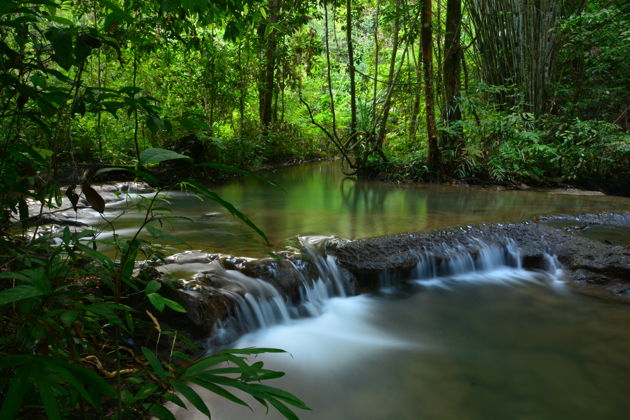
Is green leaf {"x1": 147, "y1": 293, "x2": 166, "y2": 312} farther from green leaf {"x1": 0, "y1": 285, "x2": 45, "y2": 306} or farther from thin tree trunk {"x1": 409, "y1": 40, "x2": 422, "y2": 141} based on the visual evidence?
thin tree trunk {"x1": 409, "y1": 40, "x2": 422, "y2": 141}

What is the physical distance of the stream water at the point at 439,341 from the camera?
2.33 meters

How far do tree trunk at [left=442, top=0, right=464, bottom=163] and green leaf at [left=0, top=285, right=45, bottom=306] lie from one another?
26.3 ft

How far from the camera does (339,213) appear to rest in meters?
5.74

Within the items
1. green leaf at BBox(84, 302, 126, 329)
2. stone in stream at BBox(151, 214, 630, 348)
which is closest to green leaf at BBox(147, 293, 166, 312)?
green leaf at BBox(84, 302, 126, 329)

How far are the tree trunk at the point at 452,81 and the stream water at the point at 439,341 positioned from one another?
3411mm

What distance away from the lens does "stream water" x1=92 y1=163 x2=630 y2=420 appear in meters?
2.33

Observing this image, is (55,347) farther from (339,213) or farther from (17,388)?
(339,213)

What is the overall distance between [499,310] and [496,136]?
5.54 m

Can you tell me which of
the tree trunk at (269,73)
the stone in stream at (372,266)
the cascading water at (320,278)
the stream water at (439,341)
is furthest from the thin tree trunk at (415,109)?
the cascading water at (320,278)

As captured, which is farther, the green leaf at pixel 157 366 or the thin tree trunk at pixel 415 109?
the thin tree trunk at pixel 415 109

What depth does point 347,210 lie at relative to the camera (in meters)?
5.96

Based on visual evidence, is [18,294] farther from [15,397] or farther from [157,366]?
[157,366]

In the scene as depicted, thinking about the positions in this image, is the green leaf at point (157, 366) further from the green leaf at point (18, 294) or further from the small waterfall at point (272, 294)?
the small waterfall at point (272, 294)

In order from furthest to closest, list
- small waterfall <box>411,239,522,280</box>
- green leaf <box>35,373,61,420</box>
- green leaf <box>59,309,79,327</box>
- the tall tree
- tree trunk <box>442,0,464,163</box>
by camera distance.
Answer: the tall tree, tree trunk <box>442,0,464,163</box>, small waterfall <box>411,239,522,280</box>, green leaf <box>59,309,79,327</box>, green leaf <box>35,373,61,420</box>
